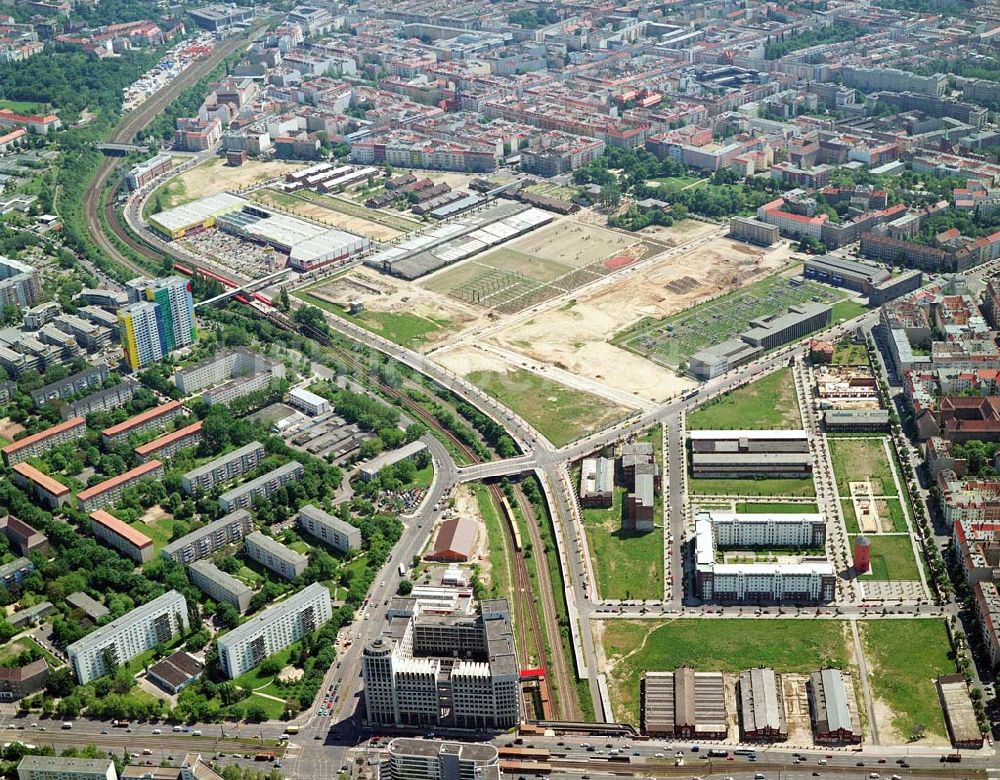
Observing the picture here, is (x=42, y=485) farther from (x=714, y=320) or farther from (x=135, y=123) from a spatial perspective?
(x=135, y=123)

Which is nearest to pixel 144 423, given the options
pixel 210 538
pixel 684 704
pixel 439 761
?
pixel 210 538

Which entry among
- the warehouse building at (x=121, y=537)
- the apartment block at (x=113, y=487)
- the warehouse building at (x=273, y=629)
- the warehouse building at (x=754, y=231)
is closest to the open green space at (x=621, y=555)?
the warehouse building at (x=273, y=629)

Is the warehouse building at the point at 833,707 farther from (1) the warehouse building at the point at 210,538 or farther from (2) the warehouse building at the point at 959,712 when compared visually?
(1) the warehouse building at the point at 210,538

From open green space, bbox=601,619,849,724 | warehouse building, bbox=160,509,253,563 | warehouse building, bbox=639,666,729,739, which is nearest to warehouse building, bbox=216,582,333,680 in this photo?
warehouse building, bbox=160,509,253,563

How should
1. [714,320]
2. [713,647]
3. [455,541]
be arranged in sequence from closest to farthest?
1. [713,647]
2. [455,541]
3. [714,320]

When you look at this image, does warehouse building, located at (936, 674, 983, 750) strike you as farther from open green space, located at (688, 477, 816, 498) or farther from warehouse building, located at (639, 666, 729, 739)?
open green space, located at (688, 477, 816, 498)

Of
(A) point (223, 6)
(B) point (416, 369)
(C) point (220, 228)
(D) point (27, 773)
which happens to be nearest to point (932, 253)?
(B) point (416, 369)

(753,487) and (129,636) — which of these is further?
(753,487)
